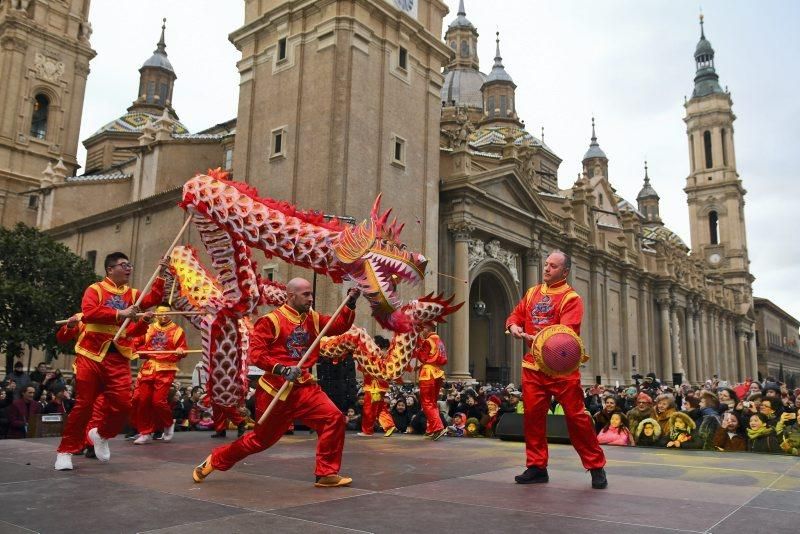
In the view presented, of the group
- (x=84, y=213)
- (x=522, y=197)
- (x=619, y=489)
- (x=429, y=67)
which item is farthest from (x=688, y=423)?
(x=84, y=213)

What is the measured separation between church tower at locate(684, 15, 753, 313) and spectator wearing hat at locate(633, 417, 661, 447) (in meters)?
78.9

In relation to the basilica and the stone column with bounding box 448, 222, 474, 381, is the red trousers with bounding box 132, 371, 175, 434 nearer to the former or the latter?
the basilica

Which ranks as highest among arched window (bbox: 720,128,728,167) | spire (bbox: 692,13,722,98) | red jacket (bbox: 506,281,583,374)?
spire (bbox: 692,13,722,98)

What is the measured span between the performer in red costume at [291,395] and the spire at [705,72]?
9254 centimetres

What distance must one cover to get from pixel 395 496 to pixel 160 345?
6413mm

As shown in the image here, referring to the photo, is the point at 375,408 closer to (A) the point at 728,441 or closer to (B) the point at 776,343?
(A) the point at 728,441

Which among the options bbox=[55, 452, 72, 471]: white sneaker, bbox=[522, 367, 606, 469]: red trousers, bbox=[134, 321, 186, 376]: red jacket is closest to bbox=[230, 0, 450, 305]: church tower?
bbox=[134, 321, 186, 376]: red jacket

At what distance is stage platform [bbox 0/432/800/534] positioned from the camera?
448cm

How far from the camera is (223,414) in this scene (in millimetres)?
9578

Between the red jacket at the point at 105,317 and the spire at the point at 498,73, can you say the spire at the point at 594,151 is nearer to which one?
the spire at the point at 498,73

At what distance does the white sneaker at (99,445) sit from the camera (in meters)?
7.67

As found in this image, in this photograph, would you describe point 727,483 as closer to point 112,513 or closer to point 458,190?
point 112,513

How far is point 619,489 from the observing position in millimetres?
6230

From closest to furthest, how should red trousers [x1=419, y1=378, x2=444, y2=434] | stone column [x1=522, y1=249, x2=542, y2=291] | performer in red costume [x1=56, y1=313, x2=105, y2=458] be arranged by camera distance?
performer in red costume [x1=56, y1=313, x2=105, y2=458] < red trousers [x1=419, y1=378, x2=444, y2=434] < stone column [x1=522, y1=249, x2=542, y2=291]
